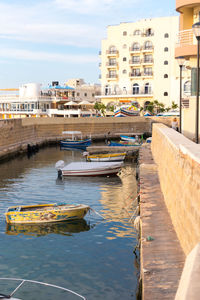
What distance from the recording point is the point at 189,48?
24516mm

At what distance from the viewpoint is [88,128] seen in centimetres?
6397

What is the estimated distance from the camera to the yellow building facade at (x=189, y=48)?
2456 centimetres

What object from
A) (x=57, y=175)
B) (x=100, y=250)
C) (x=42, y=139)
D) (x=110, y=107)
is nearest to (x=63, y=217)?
(x=100, y=250)

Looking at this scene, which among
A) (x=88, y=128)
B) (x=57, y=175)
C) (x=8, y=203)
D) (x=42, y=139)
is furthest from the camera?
(x=88, y=128)

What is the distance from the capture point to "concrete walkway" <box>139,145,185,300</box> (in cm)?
833

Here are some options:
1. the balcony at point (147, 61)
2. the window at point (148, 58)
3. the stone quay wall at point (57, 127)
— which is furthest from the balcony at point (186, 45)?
the window at point (148, 58)

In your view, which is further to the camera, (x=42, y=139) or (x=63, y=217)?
(x=42, y=139)

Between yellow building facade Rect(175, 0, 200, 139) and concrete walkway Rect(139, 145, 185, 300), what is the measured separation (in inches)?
419

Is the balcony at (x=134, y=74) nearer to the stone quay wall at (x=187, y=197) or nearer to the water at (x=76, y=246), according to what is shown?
the water at (x=76, y=246)

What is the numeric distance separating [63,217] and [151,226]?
22.5 ft

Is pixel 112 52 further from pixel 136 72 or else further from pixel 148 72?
pixel 148 72

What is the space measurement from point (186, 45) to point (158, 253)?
18.0m

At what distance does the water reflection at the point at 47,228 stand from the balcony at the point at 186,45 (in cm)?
1327

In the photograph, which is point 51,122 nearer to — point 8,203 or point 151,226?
point 8,203
